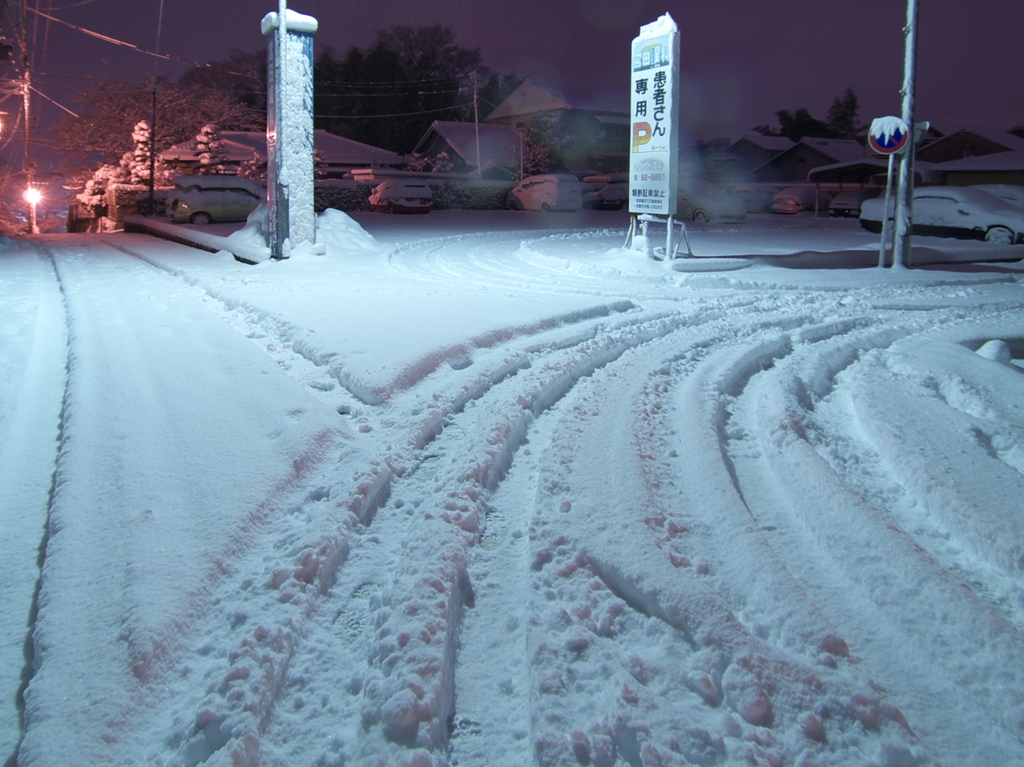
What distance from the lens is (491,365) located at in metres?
5.79

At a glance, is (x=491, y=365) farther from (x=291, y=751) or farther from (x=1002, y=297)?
(x=1002, y=297)

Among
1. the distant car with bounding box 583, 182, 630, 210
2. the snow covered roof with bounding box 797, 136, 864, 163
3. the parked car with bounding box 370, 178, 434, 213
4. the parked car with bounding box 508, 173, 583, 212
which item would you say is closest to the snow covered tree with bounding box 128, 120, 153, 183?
the parked car with bounding box 370, 178, 434, 213

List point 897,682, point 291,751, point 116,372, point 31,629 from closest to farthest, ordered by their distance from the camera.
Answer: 1. point 291,751
2. point 897,682
3. point 31,629
4. point 116,372

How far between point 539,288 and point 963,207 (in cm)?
1374

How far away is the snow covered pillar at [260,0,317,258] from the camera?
12.8 metres

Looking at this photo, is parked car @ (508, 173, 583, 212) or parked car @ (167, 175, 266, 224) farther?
parked car @ (508, 173, 583, 212)

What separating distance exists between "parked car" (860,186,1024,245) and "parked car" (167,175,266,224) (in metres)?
19.9

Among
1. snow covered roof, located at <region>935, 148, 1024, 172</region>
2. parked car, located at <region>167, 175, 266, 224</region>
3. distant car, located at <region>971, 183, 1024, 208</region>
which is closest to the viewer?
distant car, located at <region>971, 183, 1024, 208</region>

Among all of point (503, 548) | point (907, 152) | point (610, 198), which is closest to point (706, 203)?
point (610, 198)

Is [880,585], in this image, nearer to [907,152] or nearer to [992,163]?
[907,152]

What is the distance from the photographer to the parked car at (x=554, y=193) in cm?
3167

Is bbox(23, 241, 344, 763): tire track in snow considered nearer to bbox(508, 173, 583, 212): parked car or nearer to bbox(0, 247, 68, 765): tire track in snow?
bbox(0, 247, 68, 765): tire track in snow

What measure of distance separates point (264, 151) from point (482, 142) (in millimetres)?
15530

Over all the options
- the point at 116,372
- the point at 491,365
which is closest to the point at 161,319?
the point at 116,372
